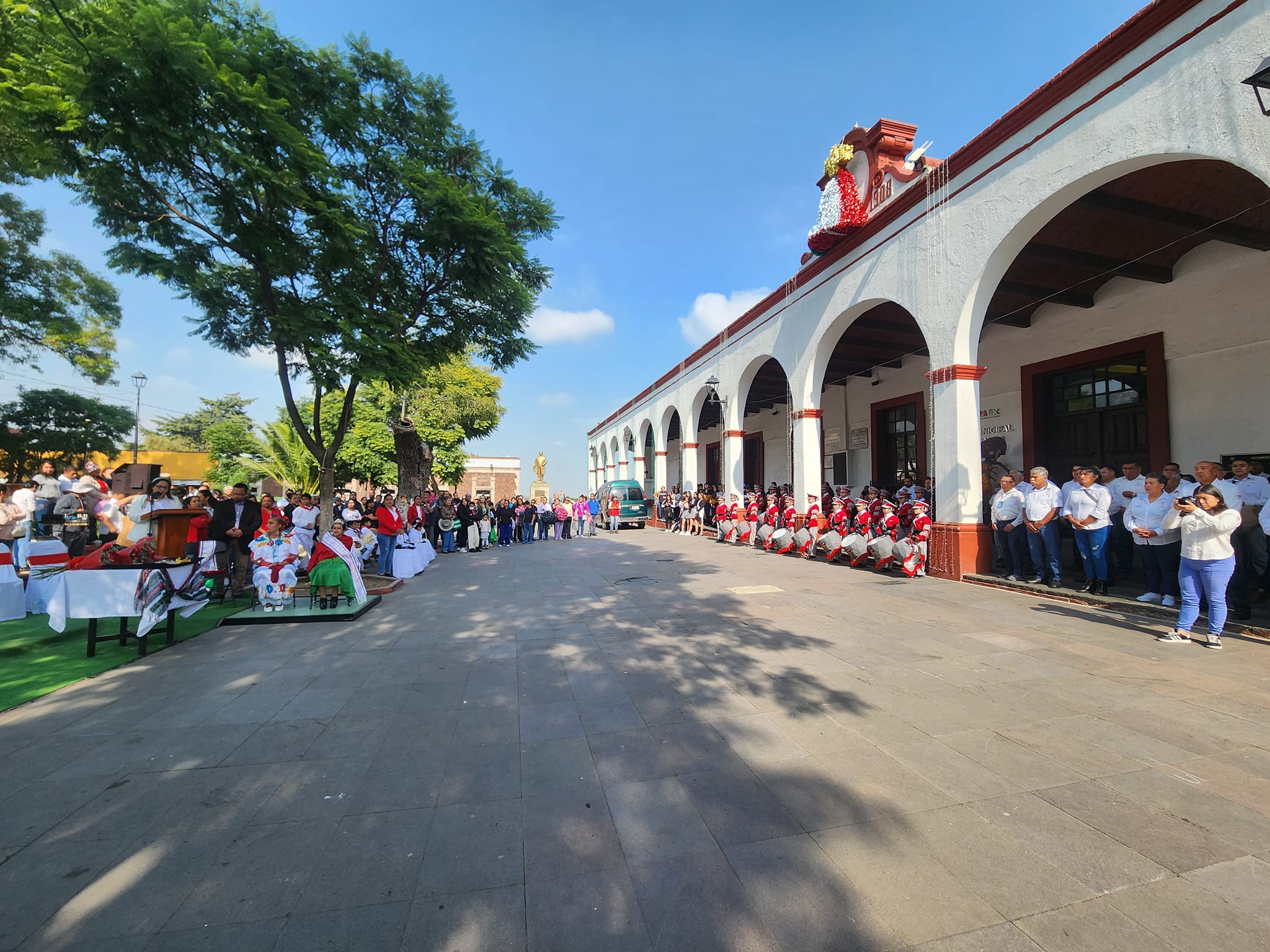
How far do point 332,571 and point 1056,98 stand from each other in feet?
37.0

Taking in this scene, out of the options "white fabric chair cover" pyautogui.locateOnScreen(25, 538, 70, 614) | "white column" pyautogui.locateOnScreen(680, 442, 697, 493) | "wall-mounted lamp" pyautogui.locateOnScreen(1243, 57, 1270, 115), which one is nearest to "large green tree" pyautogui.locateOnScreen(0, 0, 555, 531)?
"white fabric chair cover" pyautogui.locateOnScreen(25, 538, 70, 614)

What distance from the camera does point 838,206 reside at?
11336 mm

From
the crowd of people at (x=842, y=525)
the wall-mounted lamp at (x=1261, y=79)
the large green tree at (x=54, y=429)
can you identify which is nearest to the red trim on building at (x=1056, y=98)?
the wall-mounted lamp at (x=1261, y=79)

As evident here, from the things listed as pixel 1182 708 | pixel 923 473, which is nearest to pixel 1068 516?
pixel 1182 708

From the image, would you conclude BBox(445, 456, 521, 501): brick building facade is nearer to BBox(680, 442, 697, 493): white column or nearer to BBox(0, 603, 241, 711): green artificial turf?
BBox(680, 442, 697, 493): white column

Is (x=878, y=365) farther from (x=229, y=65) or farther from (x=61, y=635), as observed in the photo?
(x=61, y=635)

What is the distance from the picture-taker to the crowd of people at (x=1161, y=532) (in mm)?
4926

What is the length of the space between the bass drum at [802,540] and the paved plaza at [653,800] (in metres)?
6.46

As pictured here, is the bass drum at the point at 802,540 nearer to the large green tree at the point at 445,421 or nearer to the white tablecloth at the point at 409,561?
the white tablecloth at the point at 409,561

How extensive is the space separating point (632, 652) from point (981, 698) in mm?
2803

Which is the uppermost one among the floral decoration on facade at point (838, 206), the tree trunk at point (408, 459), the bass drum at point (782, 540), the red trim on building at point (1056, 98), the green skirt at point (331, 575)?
the floral decoration on facade at point (838, 206)

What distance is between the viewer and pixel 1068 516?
7.06 meters

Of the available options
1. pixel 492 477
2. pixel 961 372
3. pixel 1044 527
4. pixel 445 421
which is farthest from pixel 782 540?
pixel 492 477

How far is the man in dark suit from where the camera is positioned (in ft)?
25.6
